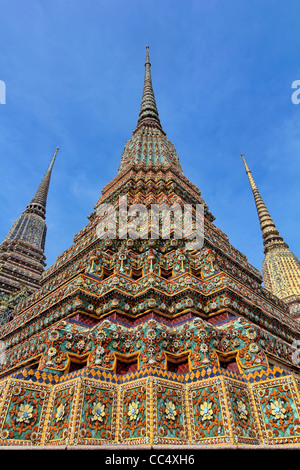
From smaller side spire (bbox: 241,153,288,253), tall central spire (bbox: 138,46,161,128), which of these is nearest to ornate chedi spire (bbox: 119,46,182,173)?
tall central spire (bbox: 138,46,161,128)

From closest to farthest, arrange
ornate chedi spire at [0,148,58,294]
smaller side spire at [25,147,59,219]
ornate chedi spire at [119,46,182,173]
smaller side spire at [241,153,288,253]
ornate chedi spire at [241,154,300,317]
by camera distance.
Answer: ornate chedi spire at [119,46,182,173]
ornate chedi spire at [0,148,58,294]
ornate chedi spire at [241,154,300,317]
smaller side spire at [25,147,59,219]
smaller side spire at [241,153,288,253]

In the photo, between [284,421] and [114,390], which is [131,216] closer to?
[114,390]

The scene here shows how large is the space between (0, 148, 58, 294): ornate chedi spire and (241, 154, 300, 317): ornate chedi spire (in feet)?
60.0

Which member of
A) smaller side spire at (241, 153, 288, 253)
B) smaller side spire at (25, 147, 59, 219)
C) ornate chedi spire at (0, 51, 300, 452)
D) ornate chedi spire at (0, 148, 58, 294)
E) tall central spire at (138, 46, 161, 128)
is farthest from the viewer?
smaller side spire at (241, 153, 288, 253)

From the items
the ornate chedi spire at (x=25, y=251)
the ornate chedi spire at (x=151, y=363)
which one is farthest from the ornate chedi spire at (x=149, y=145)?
the ornate chedi spire at (x=25, y=251)

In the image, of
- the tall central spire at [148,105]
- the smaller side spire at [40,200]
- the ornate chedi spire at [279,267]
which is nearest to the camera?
the tall central spire at [148,105]

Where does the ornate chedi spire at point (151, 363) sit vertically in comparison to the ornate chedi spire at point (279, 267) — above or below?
below

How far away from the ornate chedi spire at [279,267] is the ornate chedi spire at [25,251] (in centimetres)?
1830

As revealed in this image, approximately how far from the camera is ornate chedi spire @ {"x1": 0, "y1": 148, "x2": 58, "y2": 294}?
59.4ft

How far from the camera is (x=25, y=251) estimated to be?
20.9 metres

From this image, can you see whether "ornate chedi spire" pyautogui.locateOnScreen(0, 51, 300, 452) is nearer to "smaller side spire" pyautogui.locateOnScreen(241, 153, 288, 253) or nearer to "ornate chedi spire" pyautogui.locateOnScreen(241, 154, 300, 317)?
"ornate chedi spire" pyautogui.locateOnScreen(241, 154, 300, 317)

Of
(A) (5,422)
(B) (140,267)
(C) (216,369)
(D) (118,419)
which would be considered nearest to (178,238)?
(B) (140,267)

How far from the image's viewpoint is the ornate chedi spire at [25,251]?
1811 centimetres

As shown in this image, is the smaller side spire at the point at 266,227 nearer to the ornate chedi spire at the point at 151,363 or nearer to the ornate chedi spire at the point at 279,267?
the ornate chedi spire at the point at 279,267
